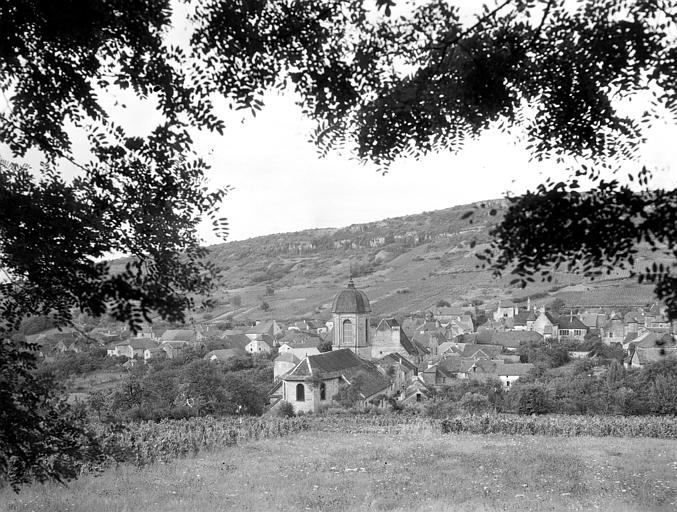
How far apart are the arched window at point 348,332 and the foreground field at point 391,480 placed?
120ft

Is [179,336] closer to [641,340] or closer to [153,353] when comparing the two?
[153,353]

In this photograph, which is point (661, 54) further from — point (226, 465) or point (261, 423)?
point (261, 423)

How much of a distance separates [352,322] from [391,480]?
146ft

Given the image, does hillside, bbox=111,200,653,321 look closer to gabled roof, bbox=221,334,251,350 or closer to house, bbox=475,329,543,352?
gabled roof, bbox=221,334,251,350

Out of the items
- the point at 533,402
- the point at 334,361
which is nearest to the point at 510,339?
the point at 334,361

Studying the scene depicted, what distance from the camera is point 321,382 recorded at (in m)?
44.2

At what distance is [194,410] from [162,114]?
101 feet

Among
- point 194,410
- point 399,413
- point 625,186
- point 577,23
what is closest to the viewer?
point 625,186

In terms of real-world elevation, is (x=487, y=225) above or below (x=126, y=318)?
above

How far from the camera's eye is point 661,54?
12.0 feet

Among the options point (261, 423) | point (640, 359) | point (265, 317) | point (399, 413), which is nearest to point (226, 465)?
point (261, 423)

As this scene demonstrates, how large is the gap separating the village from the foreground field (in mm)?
10276

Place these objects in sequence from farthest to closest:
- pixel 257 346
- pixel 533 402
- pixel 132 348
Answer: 1. pixel 132 348
2. pixel 257 346
3. pixel 533 402

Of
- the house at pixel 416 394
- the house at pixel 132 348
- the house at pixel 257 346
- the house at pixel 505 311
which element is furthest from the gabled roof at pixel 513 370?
the house at pixel 132 348
